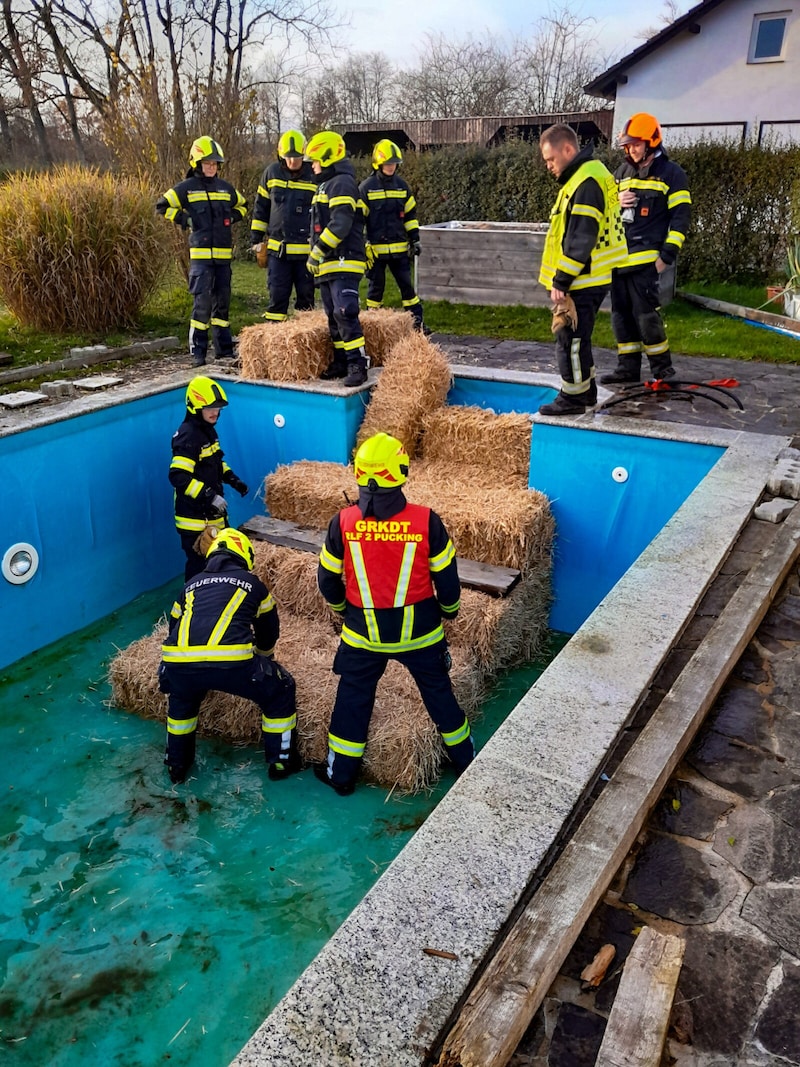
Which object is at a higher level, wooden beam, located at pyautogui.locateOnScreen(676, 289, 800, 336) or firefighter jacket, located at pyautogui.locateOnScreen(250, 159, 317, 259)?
firefighter jacket, located at pyautogui.locateOnScreen(250, 159, 317, 259)

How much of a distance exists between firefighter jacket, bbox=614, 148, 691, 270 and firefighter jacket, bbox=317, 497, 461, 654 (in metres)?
3.75

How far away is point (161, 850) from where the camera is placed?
173 inches

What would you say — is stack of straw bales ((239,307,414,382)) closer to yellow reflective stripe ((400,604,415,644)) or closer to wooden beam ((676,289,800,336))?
yellow reflective stripe ((400,604,415,644))

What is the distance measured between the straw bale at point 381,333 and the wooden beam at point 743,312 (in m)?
4.94

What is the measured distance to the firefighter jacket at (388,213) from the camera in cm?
890

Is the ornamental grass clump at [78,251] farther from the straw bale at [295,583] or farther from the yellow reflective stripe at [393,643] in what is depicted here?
the yellow reflective stripe at [393,643]

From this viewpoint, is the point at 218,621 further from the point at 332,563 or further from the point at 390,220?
the point at 390,220

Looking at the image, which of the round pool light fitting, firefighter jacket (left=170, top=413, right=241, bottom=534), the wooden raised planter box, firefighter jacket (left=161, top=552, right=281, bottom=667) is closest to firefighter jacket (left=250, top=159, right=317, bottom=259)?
firefighter jacket (left=170, top=413, right=241, bottom=534)

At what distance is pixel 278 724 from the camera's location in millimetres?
4793

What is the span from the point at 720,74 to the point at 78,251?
17.5 m

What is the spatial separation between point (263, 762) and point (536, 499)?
9.22ft

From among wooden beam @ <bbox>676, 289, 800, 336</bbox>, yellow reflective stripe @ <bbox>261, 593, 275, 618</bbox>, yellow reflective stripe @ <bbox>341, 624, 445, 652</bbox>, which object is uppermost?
wooden beam @ <bbox>676, 289, 800, 336</bbox>

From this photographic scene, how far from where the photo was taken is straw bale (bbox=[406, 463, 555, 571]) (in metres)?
6.02

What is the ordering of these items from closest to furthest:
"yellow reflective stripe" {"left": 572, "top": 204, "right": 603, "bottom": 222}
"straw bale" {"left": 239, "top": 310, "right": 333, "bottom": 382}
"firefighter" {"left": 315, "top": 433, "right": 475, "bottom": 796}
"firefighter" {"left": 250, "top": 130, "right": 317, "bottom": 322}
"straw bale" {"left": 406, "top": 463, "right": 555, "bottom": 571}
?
"firefighter" {"left": 315, "top": 433, "right": 475, "bottom": 796} < "yellow reflective stripe" {"left": 572, "top": 204, "right": 603, "bottom": 222} < "straw bale" {"left": 406, "top": 463, "right": 555, "bottom": 571} < "straw bale" {"left": 239, "top": 310, "right": 333, "bottom": 382} < "firefighter" {"left": 250, "top": 130, "right": 317, "bottom": 322}
